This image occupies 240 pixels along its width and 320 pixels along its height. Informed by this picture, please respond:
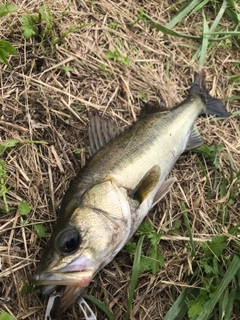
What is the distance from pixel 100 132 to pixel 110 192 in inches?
21.5

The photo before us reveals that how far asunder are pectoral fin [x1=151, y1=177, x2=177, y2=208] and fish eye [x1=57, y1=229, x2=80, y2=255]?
2.69 feet

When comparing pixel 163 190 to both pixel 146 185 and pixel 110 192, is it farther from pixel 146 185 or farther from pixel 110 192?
pixel 110 192

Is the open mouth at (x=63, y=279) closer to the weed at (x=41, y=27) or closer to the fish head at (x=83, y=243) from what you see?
the fish head at (x=83, y=243)

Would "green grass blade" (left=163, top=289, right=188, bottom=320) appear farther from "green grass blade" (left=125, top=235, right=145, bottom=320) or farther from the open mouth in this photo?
the open mouth

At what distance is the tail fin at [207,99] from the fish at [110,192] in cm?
14

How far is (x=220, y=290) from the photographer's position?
113 inches

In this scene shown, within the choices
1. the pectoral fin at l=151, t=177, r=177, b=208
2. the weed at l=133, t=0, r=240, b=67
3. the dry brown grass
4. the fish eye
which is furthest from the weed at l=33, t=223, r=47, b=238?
the weed at l=133, t=0, r=240, b=67

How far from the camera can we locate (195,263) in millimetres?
3105

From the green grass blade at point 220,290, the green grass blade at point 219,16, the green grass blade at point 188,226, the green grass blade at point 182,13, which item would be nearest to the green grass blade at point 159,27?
the green grass blade at point 182,13

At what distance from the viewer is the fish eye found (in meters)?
2.41

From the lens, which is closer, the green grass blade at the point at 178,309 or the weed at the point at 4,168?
the weed at the point at 4,168

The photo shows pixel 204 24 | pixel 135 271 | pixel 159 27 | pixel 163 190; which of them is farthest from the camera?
pixel 204 24

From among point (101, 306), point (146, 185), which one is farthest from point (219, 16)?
point (101, 306)

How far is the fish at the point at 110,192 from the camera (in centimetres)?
241
